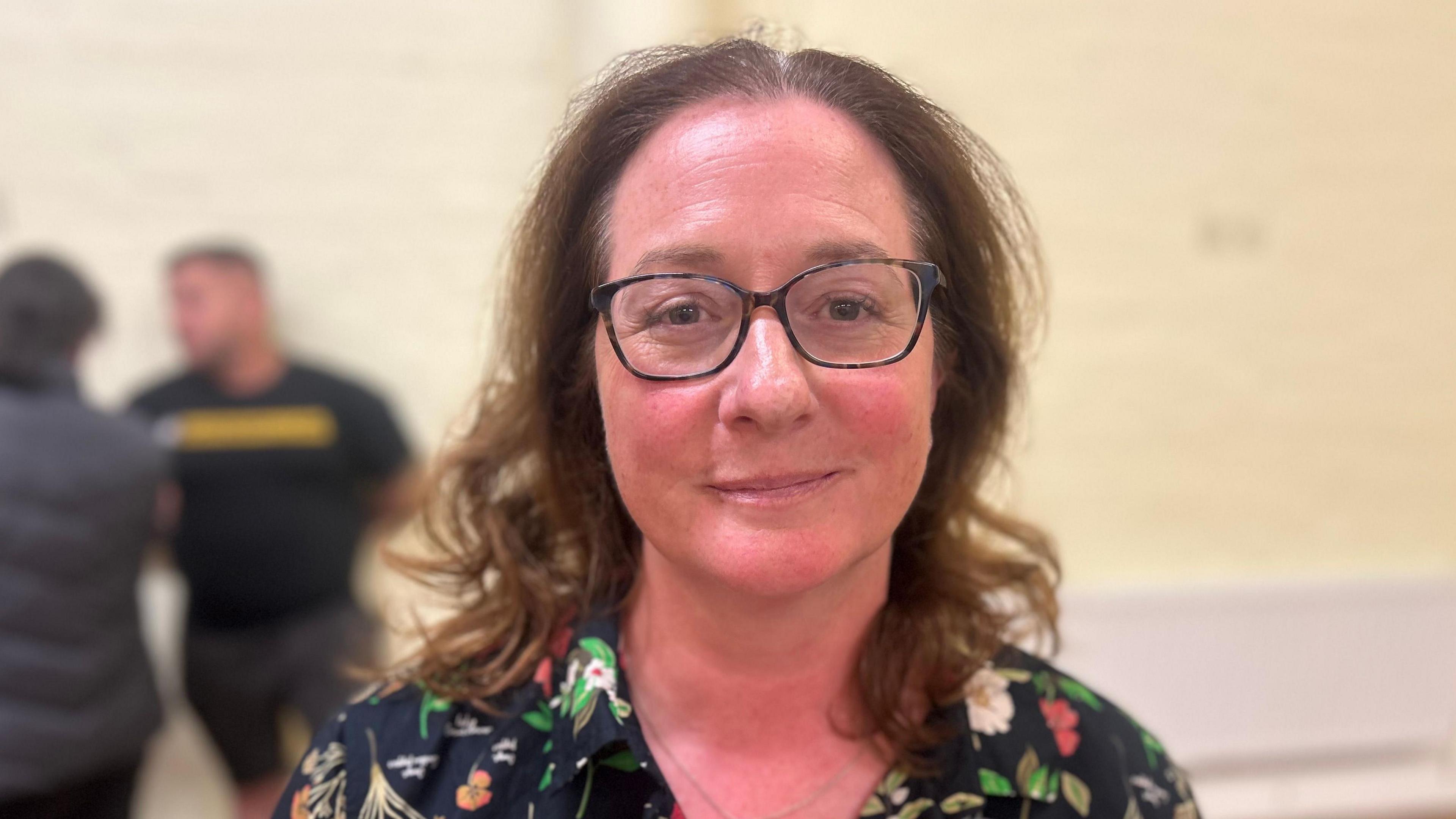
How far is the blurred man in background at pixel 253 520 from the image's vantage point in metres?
2.75

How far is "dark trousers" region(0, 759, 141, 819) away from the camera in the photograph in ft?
6.96

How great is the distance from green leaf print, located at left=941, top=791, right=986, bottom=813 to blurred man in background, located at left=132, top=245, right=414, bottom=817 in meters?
2.18

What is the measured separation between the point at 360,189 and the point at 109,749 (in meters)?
1.63

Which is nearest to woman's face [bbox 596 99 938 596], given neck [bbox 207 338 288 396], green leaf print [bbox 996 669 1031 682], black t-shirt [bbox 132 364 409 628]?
green leaf print [bbox 996 669 1031 682]

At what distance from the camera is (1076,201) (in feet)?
9.43

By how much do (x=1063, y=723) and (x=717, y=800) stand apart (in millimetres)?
366

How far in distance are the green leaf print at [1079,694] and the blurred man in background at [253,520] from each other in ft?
7.16

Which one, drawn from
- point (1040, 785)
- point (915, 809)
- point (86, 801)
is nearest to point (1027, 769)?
point (1040, 785)

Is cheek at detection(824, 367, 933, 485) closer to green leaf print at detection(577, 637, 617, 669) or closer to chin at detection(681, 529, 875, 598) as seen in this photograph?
chin at detection(681, 529, 875, 598)

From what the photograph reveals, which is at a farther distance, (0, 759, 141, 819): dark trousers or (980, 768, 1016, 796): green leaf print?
(0, 759, 141, 819): dark trousers

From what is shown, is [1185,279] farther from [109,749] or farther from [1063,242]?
[109,749]

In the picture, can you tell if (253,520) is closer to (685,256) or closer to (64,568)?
(64,568)

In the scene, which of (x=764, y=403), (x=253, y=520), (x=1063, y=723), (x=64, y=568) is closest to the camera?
(x=764, y=403)

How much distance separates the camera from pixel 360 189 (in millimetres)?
3008
